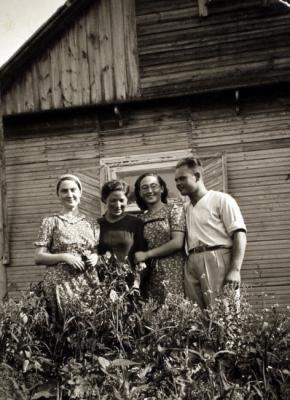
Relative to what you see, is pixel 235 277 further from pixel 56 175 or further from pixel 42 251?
pixel 56 175

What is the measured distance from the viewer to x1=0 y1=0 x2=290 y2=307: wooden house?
30.2ft

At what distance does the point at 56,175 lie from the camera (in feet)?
33.0

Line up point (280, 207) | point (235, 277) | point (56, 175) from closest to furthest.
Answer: point (235, 277)
point (280, 207)
point (56, 175)

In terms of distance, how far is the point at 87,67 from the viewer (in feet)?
32.8

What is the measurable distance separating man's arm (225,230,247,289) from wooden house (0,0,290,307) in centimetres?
412

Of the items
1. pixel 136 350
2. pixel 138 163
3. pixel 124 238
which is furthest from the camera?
pixel 138 163

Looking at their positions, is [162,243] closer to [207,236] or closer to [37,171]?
[207,236]

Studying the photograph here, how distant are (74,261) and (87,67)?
5.71m

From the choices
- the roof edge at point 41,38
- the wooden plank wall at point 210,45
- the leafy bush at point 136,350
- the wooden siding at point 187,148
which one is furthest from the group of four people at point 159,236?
the roof edge at point 41,38

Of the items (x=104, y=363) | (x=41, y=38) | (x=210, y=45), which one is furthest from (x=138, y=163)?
(x=104, y=363)

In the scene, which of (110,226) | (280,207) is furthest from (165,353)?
(280,207)

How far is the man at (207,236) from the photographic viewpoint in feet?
16.2

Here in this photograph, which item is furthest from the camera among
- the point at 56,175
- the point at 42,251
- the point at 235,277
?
the point at 56,175

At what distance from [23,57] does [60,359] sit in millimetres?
6937
